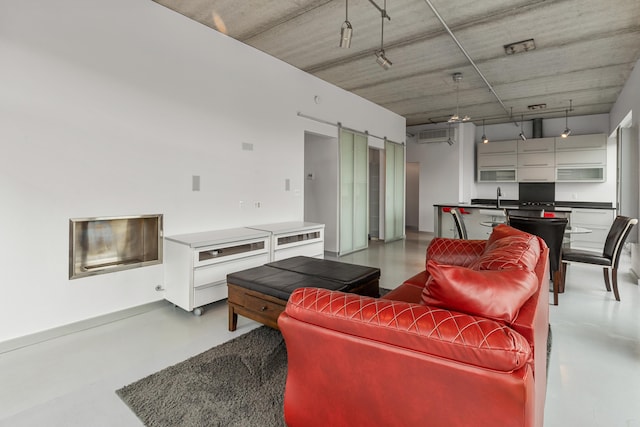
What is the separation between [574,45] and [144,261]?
5895mm

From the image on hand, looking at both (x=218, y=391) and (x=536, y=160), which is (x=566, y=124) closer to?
(x=536, y=160)

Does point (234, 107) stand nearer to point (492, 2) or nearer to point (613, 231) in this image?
point (492, 2)

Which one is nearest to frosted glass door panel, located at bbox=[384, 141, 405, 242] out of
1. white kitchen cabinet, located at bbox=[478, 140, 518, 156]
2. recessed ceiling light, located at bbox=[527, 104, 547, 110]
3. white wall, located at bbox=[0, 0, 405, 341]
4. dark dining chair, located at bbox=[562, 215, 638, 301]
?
white kitchen cabinet, located at bbox=[478, 140, 518, 156]

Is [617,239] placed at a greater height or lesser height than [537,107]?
lesser

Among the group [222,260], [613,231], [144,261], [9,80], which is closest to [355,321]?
[222,260]

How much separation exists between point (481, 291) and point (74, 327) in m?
3.34

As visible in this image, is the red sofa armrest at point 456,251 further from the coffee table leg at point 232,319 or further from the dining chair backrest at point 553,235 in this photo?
the coffee table leg at point 232,319

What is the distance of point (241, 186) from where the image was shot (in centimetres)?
446

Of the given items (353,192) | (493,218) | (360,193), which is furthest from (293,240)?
(493,218)

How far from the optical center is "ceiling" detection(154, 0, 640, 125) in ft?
11.8

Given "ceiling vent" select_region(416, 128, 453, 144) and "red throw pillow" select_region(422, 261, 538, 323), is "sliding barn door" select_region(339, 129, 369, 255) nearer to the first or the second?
"ceiling vent" select_region(416, 128, 453, 144)

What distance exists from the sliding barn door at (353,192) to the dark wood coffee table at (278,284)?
3.21 metres

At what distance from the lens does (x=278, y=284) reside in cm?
267

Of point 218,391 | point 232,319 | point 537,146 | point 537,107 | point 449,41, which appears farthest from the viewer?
point 537,146
